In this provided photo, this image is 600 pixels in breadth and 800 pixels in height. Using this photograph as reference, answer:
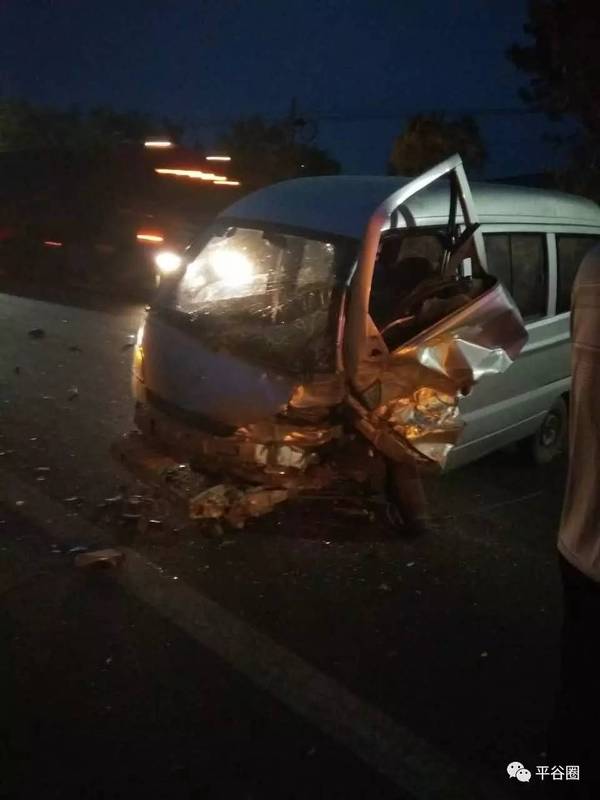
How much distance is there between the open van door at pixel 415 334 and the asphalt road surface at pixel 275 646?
0.74 meters

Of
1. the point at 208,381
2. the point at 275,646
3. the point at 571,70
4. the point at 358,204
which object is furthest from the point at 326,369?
the point at 571,70

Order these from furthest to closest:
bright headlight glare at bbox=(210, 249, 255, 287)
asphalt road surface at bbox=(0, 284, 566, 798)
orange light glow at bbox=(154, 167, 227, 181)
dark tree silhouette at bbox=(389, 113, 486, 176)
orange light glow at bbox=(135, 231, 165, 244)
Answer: dark tree silhouette at bbox=(389, 113, 486, 176) < orange light glow at bbox=(154, 167, 227, 181) < orange light glow at bbox=(135, 231, 165, 244) < bright headlight glare at bbox=(210, 249, 255, 287) < asphalt road surface at bbox=(0, 284, 566, 798)

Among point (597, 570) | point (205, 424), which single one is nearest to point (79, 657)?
point (205, 424)

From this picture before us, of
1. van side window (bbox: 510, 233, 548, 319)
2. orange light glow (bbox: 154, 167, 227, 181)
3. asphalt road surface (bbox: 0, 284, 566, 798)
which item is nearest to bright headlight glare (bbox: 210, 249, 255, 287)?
asphalt road surface (bbox: 0, 284, 566, 798)

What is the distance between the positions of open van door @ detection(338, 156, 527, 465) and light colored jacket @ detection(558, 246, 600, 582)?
240 centimetres

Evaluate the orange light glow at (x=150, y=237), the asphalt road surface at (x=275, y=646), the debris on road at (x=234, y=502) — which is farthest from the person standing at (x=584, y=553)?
the orange light glow at (x=150, y=237)

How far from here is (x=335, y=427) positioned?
481 centimetres

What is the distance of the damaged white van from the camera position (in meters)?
4.77

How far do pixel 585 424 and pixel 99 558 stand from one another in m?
3.03

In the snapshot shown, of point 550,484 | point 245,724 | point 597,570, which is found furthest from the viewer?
point 550,484

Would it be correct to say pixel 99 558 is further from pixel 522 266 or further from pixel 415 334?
pixel 522 266

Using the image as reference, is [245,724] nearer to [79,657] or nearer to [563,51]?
[79,657]

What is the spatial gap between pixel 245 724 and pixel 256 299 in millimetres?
2647

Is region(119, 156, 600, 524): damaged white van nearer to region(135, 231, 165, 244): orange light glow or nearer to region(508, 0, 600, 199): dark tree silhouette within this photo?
region(135, 231, 165, 244): orange light glow
